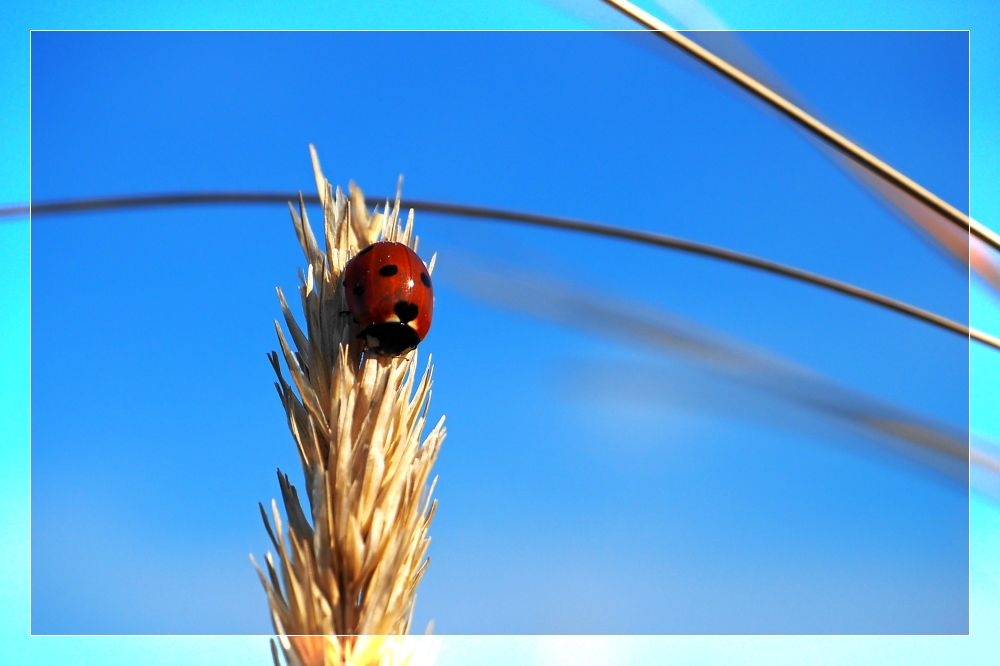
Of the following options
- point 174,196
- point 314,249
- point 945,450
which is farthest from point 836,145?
point 314,249

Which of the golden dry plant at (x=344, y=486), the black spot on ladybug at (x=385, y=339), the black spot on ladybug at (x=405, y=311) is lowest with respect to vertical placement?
the golden dry plant at (x=344, y=486)

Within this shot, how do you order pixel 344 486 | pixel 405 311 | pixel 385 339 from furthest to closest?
pixel 405 311 → pixel 385 339 → pixel 344 486

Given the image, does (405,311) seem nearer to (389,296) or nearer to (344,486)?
(389,296)

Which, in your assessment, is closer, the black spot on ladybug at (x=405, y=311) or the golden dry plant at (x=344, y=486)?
the golden dry plant at (x=344, y=486)

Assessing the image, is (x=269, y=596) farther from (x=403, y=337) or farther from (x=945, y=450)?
(x=945, y=450)

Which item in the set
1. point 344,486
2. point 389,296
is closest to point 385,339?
point 389,296

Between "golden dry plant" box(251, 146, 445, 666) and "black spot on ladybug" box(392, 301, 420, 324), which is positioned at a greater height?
"black spot on ladybug" box(392, 301, 420, 324)

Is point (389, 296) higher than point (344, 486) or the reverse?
higher
